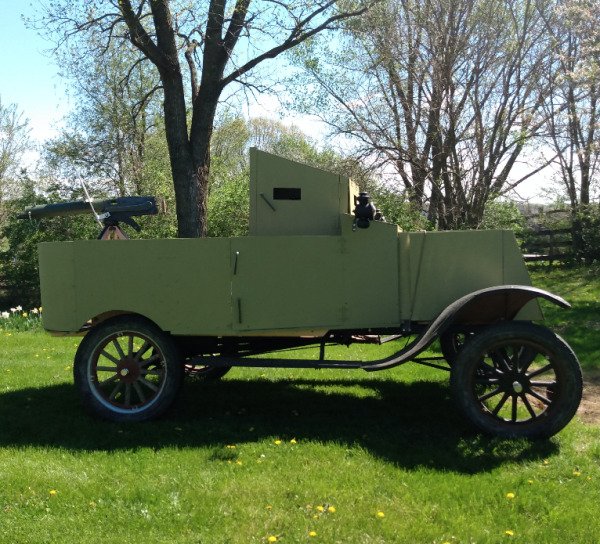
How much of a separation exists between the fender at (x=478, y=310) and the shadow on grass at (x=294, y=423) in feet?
2.05

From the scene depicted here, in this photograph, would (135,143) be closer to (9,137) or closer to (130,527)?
(9,137)

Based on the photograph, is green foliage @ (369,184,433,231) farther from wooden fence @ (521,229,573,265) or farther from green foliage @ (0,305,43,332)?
wooden fence @ (521,229,573,265)

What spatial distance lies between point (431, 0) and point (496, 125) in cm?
279

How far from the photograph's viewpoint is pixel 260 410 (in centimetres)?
586

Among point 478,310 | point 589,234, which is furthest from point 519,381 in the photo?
point 589,234

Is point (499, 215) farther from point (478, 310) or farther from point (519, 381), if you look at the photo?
point (519, 381)

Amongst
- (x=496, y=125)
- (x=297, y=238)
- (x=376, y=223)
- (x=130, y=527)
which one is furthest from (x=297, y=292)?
(x=496, y=125)

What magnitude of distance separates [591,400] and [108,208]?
4856 mm

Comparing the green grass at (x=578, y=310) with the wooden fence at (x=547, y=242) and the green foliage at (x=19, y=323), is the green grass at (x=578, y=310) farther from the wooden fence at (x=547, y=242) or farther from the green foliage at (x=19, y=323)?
the green foliage at (x=19, y=323)

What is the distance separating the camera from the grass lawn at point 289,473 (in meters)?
3.51

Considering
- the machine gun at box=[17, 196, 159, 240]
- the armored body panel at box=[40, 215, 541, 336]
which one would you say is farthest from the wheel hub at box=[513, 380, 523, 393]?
the machine gun at box=[17, 196, 159, 240]

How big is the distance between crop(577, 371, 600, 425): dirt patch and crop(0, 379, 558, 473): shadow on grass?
117 centimetres

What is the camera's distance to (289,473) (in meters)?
4.25

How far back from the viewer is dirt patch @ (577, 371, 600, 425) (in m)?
5.80
